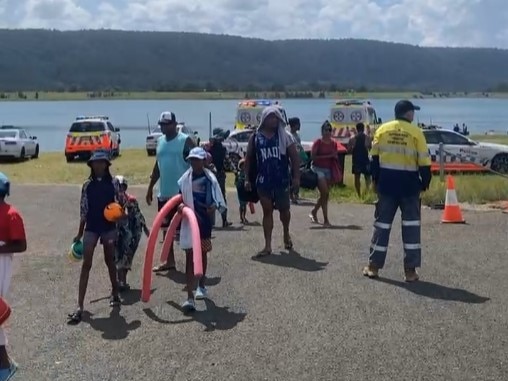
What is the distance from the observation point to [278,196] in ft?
39.1

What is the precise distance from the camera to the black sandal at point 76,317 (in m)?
9.05

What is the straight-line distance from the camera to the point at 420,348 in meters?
7.92

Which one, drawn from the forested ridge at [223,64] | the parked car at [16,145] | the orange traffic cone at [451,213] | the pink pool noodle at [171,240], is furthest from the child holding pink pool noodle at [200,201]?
the forested ridge at [223,64]

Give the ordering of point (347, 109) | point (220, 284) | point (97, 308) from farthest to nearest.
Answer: point (347, 109) → point (220, 284) → point (97, 308)

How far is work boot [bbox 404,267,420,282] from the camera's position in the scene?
415 inches

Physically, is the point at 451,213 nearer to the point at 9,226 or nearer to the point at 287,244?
the point at 287,244

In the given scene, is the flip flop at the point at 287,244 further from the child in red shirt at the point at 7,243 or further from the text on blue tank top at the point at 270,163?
the child in red shirt at the point at 7,243

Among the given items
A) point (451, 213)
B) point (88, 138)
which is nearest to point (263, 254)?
point (451, 213)

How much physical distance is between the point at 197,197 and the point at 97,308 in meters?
1.44

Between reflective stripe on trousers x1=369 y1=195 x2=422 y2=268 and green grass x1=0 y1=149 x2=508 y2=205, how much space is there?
25.9 feet

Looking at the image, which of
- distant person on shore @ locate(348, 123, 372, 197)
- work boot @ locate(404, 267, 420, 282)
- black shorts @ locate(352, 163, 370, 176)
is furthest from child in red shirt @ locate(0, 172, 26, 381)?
black shorts @ locate(352, 163, 370, 176)

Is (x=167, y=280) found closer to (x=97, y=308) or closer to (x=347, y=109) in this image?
(x=97, y=308)

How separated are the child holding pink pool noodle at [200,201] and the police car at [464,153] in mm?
18372

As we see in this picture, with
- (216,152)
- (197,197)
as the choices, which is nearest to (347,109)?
(216,152)
